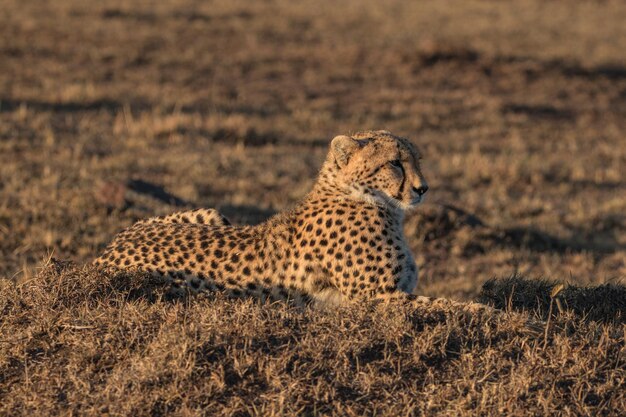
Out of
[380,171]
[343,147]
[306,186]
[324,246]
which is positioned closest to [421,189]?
[380,171]

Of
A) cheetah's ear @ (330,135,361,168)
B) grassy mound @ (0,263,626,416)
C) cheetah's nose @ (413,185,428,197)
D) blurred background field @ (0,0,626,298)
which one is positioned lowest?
blurred background field @ (0,0,626,298)

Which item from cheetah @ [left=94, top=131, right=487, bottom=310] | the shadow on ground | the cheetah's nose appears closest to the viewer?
cheetah @ [left=94, top=131, right=487, bottom=310]

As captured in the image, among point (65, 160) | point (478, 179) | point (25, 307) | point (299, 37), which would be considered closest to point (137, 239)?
point (25, 307)

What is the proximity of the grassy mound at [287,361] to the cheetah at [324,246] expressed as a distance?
398 mm

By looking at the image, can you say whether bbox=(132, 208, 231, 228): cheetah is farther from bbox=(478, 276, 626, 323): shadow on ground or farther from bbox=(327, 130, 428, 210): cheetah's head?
bbox=(478, 276, 626, 323): shadow on ground

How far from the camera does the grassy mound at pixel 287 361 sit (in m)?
3.99

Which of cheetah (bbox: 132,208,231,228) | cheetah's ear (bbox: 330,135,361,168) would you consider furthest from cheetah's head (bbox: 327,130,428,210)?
cheetah (bbox: 132,208,231,228)

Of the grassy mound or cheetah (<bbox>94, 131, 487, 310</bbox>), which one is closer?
the grassy mound

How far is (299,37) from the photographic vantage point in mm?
20406

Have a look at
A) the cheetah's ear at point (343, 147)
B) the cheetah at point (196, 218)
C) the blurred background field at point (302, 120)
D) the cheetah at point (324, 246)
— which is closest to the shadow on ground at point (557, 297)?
the blurred background field at point (302, 120)

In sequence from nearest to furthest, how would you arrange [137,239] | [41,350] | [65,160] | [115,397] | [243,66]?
[115,397] → [41,350] → [137,239] → [65,160] → [243,66]

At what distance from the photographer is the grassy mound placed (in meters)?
3.99

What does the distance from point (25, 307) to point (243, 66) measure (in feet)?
43.1

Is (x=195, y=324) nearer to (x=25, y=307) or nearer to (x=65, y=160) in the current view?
(x=25, y=307)
